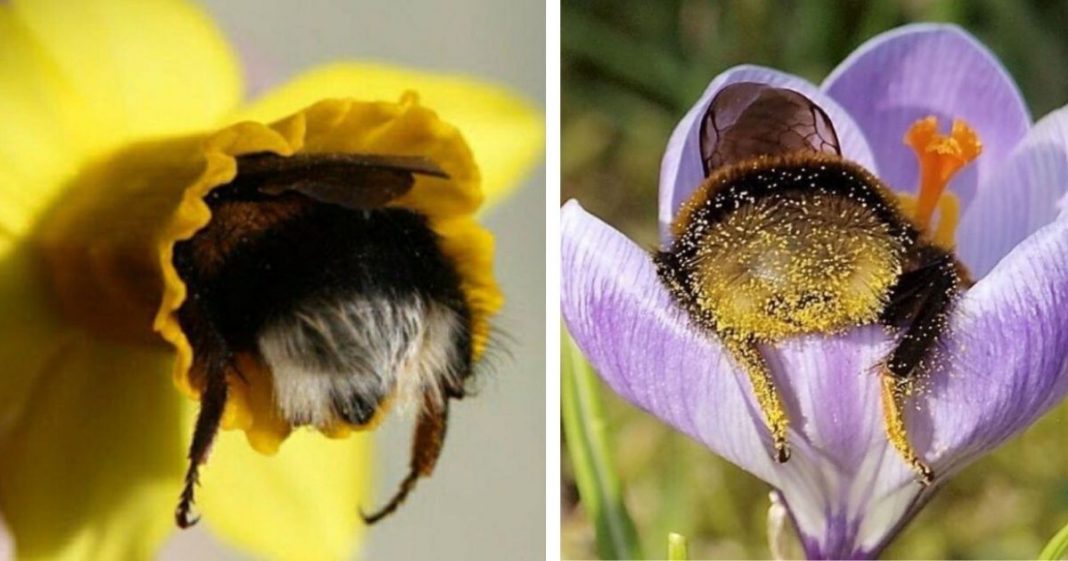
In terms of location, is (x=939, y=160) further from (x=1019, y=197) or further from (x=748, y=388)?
(x=748, y=388)

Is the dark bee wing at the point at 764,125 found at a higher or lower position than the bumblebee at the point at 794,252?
higher

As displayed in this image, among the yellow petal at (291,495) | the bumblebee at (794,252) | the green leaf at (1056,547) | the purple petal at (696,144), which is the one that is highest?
the purple petal at (696,144)

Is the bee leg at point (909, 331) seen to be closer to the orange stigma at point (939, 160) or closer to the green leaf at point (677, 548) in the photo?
the orange stigma at point (939, 160)

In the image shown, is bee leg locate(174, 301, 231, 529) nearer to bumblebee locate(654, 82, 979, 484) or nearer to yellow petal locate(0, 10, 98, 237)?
yellow petal locate(0, 10, 98, 237)

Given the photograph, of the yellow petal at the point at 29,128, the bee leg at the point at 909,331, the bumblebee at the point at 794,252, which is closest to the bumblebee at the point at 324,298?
the yellow petal at the point at 29,128

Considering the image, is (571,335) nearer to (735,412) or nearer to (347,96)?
(735,412)

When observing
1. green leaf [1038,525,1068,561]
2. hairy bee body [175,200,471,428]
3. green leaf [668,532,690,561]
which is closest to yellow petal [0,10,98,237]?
hairy bee body [175,200,471,428]

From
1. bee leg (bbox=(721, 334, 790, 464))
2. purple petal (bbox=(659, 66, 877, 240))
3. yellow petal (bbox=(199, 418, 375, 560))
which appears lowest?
yellow petal (bbox=(199, 418, 375, 560))

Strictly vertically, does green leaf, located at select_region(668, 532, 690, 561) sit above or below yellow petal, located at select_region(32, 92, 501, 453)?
below
